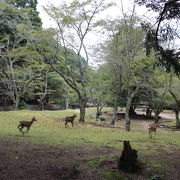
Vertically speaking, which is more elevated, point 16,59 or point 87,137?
point 16,59

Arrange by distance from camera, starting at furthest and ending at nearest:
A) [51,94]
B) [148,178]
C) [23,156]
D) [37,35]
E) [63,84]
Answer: [51,94], [63,84], [37,35], [23,156], [148,178]

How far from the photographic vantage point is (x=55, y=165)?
424cm

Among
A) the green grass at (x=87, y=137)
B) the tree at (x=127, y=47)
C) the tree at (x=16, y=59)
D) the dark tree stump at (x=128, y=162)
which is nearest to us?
the dark tree stump at (x=128, y=162)

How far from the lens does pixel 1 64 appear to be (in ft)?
72.9

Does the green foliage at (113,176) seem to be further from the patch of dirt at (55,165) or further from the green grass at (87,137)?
the green grass at (87,137)

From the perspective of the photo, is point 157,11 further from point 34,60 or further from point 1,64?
point 1,64

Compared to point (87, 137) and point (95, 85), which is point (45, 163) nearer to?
point (87, 137)

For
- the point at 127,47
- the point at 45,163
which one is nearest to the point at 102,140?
the point at 45,163

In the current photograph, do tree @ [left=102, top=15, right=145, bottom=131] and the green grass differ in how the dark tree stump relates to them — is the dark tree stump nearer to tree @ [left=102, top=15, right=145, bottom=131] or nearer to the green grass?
the green grass

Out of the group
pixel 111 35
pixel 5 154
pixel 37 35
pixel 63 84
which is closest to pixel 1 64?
pixel 63 84

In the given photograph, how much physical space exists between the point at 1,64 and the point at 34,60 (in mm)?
4343

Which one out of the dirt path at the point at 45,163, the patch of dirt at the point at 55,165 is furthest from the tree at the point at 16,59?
the patch of dirt at the point at 55,165

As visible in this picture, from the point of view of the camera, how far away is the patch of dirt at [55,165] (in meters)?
3.66

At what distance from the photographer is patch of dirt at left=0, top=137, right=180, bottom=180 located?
12.0 feet
